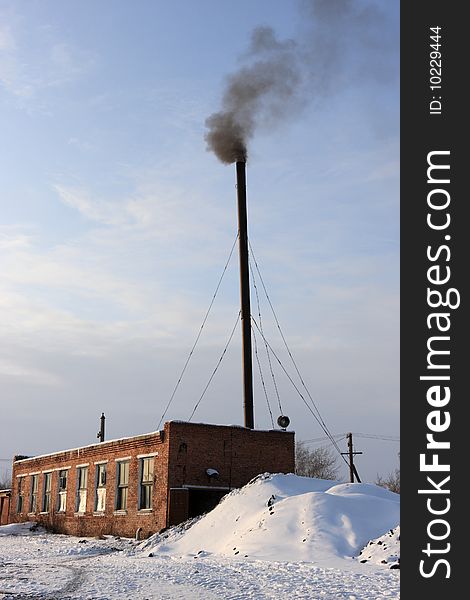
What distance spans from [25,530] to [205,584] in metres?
27.1

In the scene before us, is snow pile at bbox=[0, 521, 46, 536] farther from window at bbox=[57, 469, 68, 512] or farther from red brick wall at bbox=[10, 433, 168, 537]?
window at bbox=[57, 469, 68, 512]

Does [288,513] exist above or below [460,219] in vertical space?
below

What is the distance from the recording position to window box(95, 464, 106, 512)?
105ft

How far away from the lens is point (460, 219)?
10.7 metres

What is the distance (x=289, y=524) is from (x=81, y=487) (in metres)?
17.4

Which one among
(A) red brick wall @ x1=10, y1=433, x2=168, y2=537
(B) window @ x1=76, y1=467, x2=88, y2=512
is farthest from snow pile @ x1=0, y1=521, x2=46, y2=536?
(B) window @ x1=76, y1=467, x2=88, y2=512

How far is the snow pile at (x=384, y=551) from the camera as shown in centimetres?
1558

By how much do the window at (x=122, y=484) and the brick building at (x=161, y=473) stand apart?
40mm

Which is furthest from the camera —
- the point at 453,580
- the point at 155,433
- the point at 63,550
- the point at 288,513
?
the point at 155,433

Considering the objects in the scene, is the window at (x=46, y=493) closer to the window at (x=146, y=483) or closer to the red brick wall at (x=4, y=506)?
the red brick wall at (x=4, y=506)

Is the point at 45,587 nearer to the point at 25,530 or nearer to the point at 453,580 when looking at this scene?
the point at 453,580

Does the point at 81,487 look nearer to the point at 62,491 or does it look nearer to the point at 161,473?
the point at 62,491

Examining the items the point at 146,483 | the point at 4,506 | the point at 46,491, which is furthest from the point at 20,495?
the point at 146,483

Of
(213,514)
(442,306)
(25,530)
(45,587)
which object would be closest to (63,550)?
(213,514)
